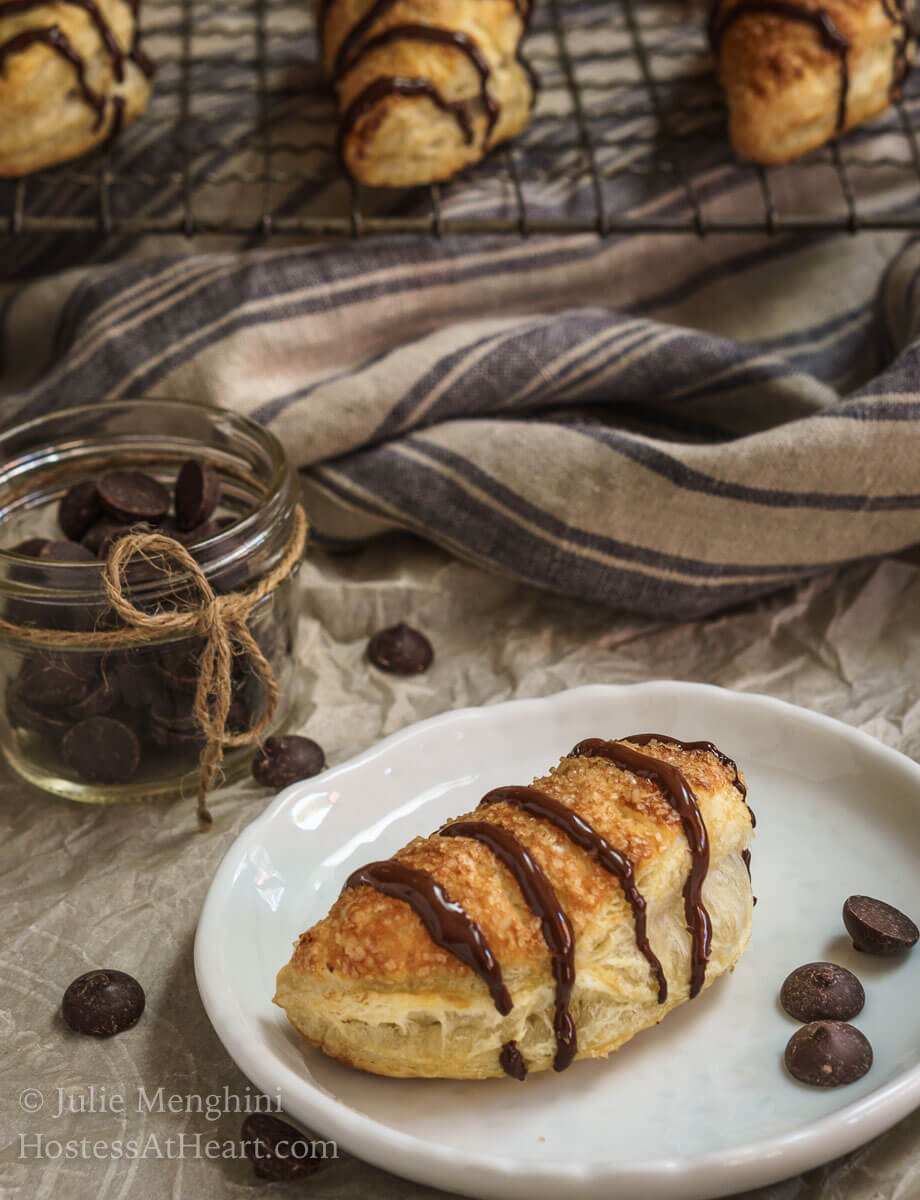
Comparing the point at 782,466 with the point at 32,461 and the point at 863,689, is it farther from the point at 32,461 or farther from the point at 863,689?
the point at 32,461

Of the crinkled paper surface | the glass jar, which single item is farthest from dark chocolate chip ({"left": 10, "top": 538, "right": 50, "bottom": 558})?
the crinkled paper surface

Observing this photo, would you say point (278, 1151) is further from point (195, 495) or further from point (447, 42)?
point (447, 42)

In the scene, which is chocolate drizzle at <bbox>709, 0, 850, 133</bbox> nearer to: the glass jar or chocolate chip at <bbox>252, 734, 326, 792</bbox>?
the glass jar

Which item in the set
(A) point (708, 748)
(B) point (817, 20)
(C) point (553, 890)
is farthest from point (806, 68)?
(C) point (553, 890)

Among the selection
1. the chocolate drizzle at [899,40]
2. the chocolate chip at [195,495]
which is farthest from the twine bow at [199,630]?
the chocolate drizzle at [899,40]

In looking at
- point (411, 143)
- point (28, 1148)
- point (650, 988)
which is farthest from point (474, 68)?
point (28, 1148)

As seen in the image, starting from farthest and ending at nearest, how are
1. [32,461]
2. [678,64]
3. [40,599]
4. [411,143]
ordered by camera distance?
[678,64]
[411,143]
[32,461]
[40,599]

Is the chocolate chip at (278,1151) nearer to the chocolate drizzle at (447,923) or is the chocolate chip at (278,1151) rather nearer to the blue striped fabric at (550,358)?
the chocolate drizzle at (447,923)
